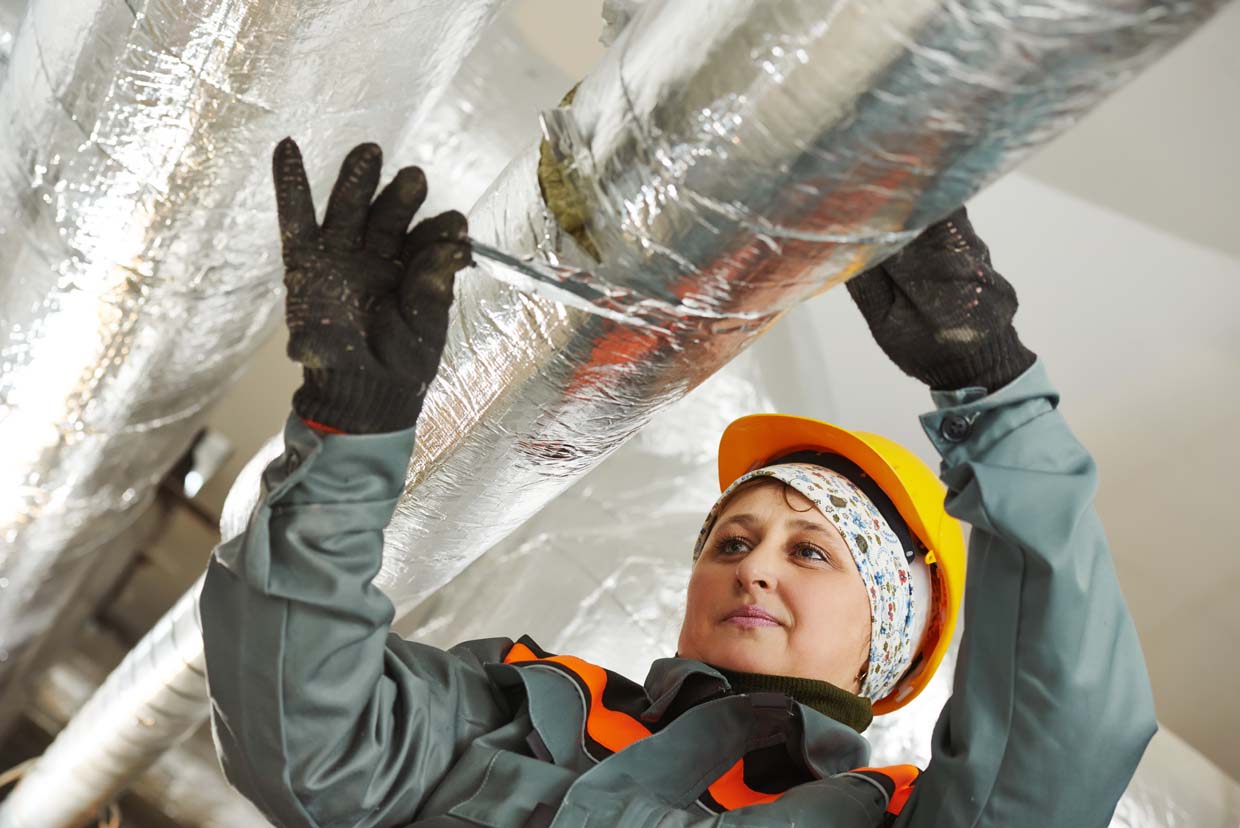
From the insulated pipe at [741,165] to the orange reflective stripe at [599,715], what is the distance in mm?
222

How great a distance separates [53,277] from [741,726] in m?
0.82

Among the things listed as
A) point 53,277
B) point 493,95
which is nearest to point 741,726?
point 53,277

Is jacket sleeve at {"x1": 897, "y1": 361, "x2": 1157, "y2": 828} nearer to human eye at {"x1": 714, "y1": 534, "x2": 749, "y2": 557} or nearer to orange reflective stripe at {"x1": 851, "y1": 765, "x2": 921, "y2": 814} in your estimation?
orange reflective stripe at {"x1": 851, "y1": 765, "x2": 921, "y2": 814}

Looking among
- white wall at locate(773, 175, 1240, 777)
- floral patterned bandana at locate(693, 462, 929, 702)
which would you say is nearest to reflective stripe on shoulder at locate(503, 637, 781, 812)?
floral patterned bandana at locate(693, 462, 929, 702)

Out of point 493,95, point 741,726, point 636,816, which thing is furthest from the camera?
point 493,95

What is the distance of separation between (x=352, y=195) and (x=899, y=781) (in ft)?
2.20

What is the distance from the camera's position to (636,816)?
2.77 ft

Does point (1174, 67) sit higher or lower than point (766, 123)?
higher

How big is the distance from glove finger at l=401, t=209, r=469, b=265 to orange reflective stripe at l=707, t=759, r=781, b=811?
1.67 ft

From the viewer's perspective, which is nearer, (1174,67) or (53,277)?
(53,277)

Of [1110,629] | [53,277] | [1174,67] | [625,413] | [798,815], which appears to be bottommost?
[53,277]

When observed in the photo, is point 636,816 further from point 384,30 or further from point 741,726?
point 384,30

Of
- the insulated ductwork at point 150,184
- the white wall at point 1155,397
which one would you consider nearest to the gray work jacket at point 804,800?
the insulated ductwork at point 150,184

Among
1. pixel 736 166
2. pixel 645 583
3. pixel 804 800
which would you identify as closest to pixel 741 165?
pixel 736 166
